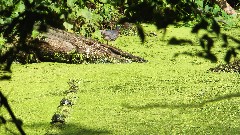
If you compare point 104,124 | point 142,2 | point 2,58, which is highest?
point 142,2

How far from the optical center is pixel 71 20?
300 cm

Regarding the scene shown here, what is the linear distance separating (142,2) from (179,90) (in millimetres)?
423

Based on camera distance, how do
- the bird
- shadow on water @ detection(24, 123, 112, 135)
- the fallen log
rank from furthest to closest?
the bird, the fallen log, shadow on water @ detection(24, 123, 112, 135)

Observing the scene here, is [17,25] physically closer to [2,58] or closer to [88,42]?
[2,58]

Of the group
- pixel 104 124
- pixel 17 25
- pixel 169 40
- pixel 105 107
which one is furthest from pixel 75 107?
pixel 169 40

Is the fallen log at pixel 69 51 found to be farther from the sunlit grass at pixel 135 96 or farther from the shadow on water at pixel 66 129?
the shadow on water at pixel 66 129

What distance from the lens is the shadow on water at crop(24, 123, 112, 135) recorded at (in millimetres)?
1386

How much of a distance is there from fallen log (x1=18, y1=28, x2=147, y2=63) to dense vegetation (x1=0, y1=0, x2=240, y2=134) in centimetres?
6

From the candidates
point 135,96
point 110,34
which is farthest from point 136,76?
point 110,34

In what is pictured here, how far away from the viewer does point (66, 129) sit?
56.3 inches

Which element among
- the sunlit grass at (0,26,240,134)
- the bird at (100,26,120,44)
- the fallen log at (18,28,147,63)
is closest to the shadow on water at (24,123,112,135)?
the sunlit grass at (0,26,240,134)

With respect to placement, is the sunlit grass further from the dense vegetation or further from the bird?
the bird

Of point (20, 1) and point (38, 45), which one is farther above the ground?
point (20, 1)

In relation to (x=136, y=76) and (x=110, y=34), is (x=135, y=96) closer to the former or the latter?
(x=136, y=76)
